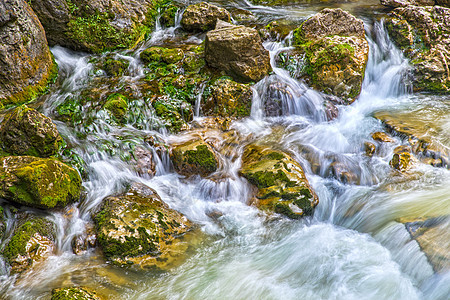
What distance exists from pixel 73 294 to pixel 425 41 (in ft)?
36.0

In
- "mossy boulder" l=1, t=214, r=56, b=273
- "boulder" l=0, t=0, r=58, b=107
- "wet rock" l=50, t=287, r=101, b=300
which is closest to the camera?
"wet rock" l=50, t=287, r=101, b=300

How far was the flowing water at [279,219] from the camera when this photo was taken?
14.8ft

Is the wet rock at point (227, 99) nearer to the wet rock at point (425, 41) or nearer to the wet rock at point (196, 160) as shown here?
the wet rock at point (196, 160)

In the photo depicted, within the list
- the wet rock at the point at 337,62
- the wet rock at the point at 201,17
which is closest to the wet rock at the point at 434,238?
the wet rock at the point at 337,62

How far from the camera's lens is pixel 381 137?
731 cm

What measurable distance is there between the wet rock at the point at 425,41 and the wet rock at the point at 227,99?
5.10 meters

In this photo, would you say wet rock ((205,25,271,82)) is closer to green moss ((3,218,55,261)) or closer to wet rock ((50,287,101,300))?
green moss ((3,218,55,261))

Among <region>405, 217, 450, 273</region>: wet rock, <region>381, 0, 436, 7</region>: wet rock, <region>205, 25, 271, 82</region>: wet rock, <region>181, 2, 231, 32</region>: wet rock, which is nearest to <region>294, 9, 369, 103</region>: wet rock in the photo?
<region>205, 25, 271, 82</region>: wet rock

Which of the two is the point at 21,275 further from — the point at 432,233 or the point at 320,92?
the point at 320,92

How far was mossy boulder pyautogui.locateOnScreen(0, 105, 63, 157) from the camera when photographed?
5629mm

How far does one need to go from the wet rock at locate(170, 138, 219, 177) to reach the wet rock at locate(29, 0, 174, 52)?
16.1 feet

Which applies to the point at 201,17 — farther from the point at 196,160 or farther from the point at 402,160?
the point at 402,160

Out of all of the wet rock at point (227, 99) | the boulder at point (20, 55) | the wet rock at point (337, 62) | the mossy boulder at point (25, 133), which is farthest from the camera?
the wet rock at point (337, 62)

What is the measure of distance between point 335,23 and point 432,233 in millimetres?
6928
